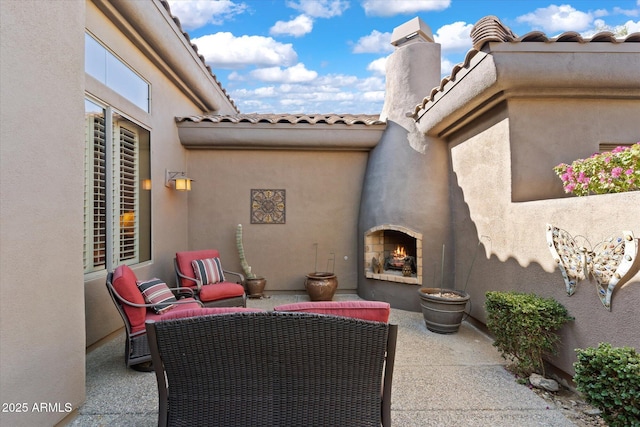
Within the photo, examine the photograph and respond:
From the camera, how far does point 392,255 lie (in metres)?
6.75

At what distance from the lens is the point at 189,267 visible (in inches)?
213

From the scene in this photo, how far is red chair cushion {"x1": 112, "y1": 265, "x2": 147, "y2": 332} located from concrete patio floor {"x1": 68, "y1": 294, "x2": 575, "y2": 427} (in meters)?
0.60

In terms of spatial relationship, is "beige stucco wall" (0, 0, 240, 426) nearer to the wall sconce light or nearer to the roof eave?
the roof eave

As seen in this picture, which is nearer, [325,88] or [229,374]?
[229,374]

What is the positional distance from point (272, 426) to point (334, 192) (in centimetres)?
546

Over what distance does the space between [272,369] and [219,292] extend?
3.21 meters

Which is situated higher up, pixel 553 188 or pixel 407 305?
pixel 553 188

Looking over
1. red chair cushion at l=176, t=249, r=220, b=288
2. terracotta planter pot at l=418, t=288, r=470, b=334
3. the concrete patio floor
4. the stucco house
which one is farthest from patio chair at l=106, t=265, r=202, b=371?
terracotta planter pot at l=418, t=288, r=470, b=334

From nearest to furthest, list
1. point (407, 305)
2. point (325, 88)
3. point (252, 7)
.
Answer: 1. point (407, 305)
2. point (252, 7)
3. point (325, 88)

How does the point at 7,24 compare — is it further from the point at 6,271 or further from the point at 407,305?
the point at 407,305

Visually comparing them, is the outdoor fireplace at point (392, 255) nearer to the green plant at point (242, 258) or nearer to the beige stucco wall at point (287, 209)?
the beige stucco wall at point (287, 209)

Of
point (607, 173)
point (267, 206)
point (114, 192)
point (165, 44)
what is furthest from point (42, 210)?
point (607, 173)

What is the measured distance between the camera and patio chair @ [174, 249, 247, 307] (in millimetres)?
4898

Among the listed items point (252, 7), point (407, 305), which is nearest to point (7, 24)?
point (407, 305)
